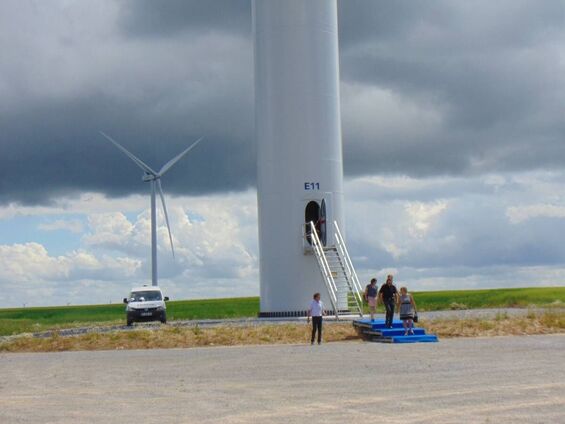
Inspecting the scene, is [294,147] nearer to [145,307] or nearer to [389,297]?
[145,307]

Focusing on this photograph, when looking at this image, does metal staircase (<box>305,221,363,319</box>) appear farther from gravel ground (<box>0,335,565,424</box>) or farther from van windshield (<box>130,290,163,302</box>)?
gravel ground (<box>0,335,565,424</box>)

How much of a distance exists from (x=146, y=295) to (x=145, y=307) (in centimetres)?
121

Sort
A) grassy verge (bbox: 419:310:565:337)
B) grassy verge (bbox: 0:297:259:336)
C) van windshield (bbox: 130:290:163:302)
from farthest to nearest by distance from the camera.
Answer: grassy verge (bbox: 0:297:259:336)
van windshield (bbox: 130:290:163:302)
grassy verge (bbox: 419:310:565:337)

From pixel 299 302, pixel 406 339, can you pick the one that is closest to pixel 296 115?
pixel 299 302

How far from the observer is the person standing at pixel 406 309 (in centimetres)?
2964

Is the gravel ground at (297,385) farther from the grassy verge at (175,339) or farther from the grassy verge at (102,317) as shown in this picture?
the grassy verge at (102,317)

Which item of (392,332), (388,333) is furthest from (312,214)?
(388,333)

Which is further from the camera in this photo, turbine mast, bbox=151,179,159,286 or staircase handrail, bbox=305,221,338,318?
turbine mast, bbox=151,179,159,286

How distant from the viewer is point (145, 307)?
142 feet

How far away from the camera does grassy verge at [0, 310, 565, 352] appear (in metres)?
30.9

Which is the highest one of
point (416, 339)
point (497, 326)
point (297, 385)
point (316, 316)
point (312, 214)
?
point (312, 214)

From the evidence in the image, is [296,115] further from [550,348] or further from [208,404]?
[208,404]

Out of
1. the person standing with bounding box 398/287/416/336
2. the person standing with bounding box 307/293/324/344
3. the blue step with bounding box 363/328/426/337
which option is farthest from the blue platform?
the person standing with bounding box 307/293/324/344

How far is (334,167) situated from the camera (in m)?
41.4
